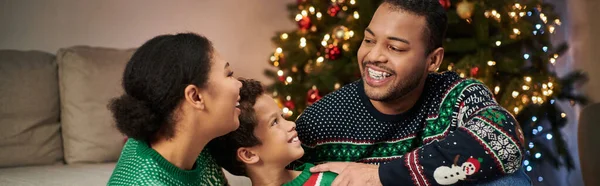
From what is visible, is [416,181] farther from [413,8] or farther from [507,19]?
[507,19]

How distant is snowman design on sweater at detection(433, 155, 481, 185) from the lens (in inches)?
70.8

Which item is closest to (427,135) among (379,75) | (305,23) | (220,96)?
(379,75)

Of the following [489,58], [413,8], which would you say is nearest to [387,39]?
[413,8]

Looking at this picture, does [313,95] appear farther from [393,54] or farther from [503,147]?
[503,147]

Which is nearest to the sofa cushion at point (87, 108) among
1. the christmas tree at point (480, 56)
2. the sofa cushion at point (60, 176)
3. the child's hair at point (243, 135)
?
the sofa cushion at point (60, 176)

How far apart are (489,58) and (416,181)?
159 cm

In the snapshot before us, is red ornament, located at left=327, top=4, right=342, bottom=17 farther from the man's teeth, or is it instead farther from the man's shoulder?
the man's teeth

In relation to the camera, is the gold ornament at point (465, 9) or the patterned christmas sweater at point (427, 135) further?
the gold ornament at point (465, 9)

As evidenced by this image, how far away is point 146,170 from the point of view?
148 cm

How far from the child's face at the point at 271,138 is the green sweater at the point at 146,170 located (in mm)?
243

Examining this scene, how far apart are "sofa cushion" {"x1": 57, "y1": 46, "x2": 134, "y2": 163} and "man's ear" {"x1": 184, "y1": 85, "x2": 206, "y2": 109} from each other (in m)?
1.65

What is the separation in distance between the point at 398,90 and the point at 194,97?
69cm

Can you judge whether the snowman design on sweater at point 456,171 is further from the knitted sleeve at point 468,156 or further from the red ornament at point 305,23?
the red ornament at point 305,23

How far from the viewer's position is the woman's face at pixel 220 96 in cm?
155
